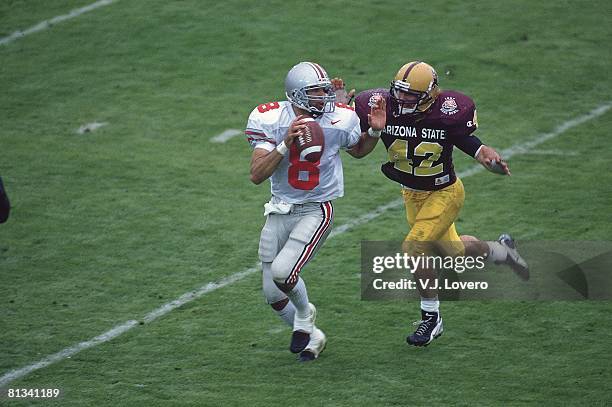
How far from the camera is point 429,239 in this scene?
281 inches

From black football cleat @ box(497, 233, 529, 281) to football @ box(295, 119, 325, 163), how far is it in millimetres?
2070

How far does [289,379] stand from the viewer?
6.64 metres

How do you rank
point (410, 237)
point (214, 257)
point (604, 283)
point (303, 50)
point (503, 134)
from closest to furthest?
1. point (410, 237)
2. point (604, 283)
3. point (214, 257)
4. point (503, 134)
5. point (303, 50)

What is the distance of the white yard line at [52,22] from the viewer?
13656 mm

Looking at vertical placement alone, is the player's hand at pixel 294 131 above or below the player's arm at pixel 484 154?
above

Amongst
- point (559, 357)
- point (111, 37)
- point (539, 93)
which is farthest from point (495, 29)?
point (559, 357)

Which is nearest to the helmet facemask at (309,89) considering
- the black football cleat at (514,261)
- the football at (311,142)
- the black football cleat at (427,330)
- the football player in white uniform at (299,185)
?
the football player in white uniform at (299,185)

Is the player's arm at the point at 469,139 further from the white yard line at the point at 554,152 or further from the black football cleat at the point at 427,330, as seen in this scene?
the white yard line at the point at 554,152

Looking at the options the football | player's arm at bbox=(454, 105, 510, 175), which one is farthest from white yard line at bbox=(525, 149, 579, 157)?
the football

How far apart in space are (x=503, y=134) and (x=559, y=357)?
14.6 feet

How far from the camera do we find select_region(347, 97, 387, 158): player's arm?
266 inches

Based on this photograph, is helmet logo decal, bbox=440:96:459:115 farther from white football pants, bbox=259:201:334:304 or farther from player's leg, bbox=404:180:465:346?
white football pants, bbox=259:201:334:304

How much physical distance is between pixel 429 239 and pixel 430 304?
16.8 inches

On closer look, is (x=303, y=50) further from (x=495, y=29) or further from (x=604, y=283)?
(x=604, y=283)
